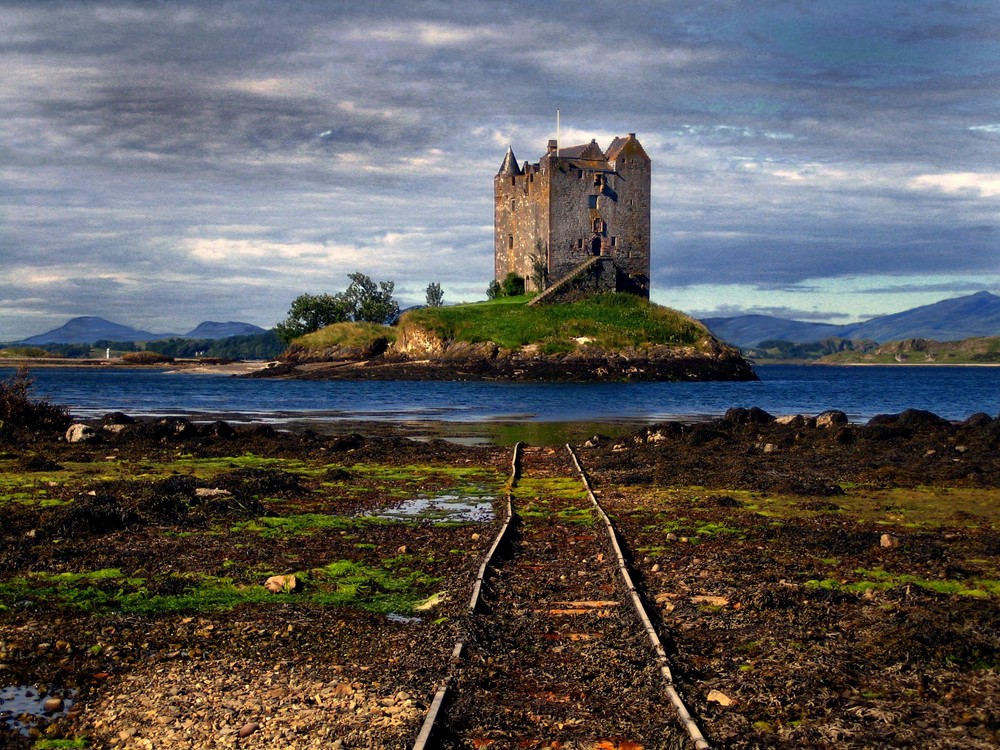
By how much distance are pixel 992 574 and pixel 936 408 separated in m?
50.8

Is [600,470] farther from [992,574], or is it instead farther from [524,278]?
[524,278]

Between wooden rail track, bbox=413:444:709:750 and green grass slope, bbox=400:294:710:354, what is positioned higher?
green grass slope, bbox=400:294:710:354

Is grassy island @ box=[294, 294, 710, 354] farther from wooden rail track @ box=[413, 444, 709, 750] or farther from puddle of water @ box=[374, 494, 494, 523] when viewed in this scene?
wooden rail track @ box=[413, 444, 709, 750]

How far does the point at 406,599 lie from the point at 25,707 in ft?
14.1

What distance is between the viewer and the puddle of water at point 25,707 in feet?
22.7

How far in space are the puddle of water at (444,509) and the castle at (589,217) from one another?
78003 mm

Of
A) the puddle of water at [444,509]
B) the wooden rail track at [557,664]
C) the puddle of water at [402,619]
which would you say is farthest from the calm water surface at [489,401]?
the puddle of water at [402,619]

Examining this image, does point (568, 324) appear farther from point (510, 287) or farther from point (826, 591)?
point (826, 591)

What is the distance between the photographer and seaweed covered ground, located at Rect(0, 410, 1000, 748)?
23.1ft

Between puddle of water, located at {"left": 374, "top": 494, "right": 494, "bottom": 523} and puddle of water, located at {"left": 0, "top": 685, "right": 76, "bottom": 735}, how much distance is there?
28.5ft

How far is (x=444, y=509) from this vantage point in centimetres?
1733

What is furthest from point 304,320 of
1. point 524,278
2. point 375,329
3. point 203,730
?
point 203,730

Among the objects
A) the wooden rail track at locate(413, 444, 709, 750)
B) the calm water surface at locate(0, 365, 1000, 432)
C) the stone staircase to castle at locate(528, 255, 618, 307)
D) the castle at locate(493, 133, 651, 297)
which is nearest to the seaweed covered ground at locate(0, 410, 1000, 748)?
the wooden rail track at locate(413, 444, 709, 750)

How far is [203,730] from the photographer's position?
678cm
